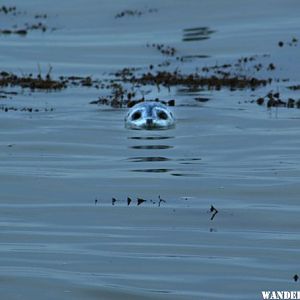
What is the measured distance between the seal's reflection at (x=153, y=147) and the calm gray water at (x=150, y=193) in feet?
0.07

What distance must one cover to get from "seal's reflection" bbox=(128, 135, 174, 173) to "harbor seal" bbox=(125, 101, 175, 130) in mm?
998

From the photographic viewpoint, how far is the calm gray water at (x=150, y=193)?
928 cm

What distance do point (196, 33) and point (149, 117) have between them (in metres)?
14.1

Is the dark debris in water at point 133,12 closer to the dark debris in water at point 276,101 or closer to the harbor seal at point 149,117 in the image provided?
the dark debris in water at point 276,101

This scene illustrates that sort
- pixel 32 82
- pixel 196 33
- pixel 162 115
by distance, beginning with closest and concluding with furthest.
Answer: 1. pixel 162 115
2. pixel 32 82
3. pixel 196 33

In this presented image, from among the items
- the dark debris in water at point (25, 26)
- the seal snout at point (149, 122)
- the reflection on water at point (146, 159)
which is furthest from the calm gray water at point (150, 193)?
the dark debris in water at point (25, 26)

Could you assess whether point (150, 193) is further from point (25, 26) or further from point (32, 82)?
point (25, 26)

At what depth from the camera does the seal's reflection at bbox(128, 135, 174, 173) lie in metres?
15.2

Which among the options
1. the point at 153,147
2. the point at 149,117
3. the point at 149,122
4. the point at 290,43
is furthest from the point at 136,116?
the point at 290,43

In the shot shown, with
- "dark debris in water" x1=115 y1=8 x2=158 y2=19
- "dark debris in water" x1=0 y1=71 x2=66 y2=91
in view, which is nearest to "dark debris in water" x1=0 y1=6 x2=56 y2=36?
"dark debris in water" x1=115 y1=8 x2=158 y2=19

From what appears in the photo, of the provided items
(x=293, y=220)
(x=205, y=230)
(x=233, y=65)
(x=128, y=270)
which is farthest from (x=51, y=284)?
(x=233, y=65)

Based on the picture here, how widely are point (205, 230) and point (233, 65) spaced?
713 inches

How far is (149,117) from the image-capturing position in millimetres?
20328

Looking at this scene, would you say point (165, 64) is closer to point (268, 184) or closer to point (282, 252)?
point (268, 184)
